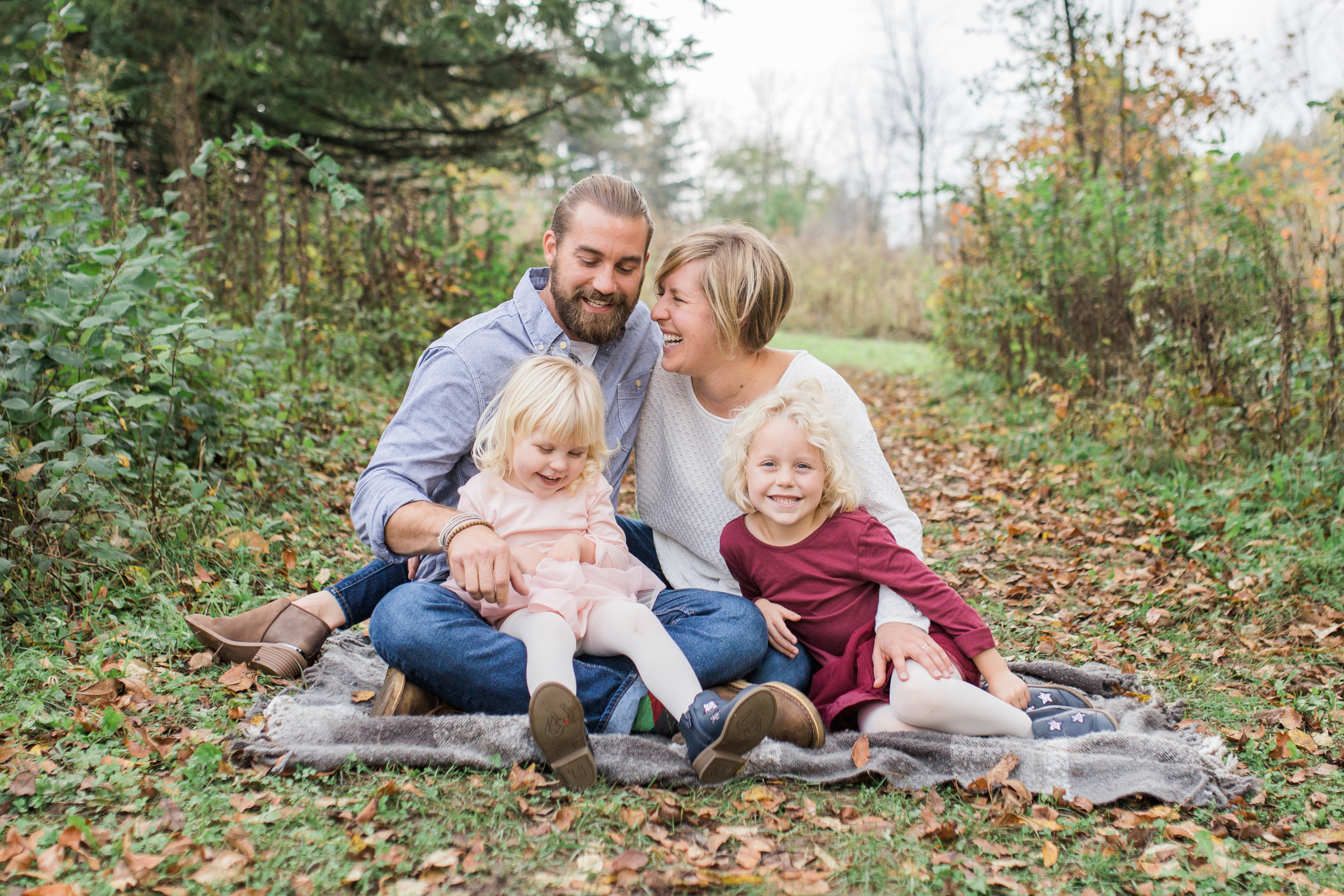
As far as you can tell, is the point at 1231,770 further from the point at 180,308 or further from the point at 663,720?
the point at 180,308

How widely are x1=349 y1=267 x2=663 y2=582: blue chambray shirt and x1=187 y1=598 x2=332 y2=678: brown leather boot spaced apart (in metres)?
0.32

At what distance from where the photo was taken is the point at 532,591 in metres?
2.55

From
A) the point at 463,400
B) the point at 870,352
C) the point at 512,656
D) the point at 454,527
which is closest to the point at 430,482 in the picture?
the point at 463,400

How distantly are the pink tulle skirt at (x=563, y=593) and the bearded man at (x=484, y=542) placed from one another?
0.07m

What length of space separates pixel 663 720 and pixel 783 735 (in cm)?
33

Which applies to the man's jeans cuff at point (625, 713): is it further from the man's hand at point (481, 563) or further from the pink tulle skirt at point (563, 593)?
the man's hand at point (481, 563)

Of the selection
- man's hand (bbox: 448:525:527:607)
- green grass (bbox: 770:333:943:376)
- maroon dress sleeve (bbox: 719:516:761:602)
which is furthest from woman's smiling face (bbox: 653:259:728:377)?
green grass (bbox: 770:333:943:376)

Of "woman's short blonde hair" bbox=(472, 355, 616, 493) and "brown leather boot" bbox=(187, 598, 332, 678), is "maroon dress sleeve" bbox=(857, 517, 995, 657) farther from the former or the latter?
"brown leather boot" bbox=(187, 598, 332, 678)

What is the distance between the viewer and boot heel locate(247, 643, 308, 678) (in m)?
2.80

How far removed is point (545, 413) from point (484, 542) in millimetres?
425

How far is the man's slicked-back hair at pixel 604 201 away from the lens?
2.94 metres

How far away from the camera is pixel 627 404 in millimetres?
3184

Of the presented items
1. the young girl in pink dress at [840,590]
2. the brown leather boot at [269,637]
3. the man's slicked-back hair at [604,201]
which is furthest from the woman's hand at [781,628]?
the brown leather boot at [269,637]

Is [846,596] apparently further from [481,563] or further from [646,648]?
[481,563]
